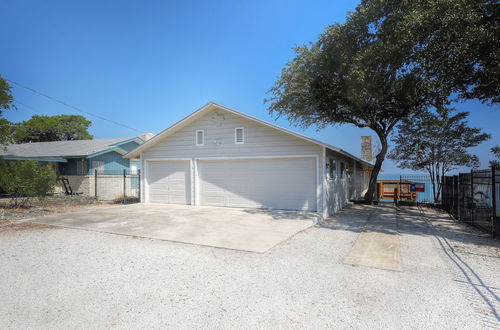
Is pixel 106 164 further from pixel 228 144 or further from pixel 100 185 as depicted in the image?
pixel 228 144

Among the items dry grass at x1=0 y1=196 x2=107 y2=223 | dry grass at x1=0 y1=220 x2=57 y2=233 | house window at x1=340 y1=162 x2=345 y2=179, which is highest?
house window at x1=340 y1=162 x2=345 y2=179

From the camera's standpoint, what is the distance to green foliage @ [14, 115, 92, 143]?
3718 centimetres

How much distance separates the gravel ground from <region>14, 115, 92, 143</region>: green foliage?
129 feet

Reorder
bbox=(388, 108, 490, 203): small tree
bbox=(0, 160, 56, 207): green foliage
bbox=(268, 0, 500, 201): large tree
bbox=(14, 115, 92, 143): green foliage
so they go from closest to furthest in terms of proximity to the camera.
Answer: bbox=(268, 0, 500, 201): large tree → bbox=(0, 160, 56, 207): green foliage → bbox=(388, 108, 490, 203): small tree → bbox=(14, 115, 92, 143): green foliage

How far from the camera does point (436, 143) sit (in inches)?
655

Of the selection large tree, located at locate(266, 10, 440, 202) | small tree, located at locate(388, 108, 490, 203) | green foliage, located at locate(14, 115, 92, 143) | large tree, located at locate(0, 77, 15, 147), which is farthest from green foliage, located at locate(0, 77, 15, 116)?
green foliage, located at locate(14, 115, 92, 143)

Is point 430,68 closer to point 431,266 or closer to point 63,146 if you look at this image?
point 431,266

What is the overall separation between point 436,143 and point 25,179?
862 inches

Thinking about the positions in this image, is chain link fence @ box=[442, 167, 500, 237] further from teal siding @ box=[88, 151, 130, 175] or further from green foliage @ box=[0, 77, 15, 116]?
teal siding @ box=[88, 151, 130, 175]

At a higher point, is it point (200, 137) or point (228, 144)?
point (200, 137)

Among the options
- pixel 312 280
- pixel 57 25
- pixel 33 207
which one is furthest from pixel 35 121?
pixel 312 280

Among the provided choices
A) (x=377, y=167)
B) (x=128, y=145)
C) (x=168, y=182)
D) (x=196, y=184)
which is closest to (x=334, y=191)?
(x=377, y=167)

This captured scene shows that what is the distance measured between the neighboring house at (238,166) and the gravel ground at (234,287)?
4.53 metres

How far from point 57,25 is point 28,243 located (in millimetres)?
15918
